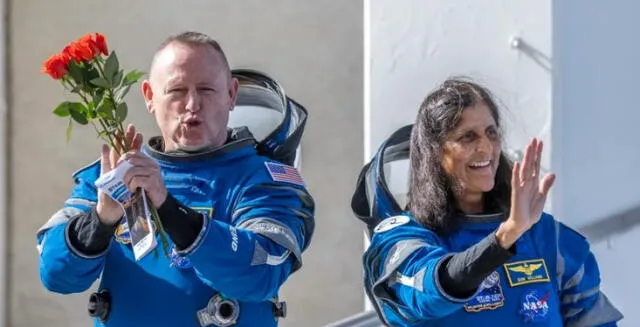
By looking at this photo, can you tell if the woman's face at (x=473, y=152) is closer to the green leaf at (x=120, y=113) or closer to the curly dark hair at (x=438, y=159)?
the curly dark hair at (x=438, y=159)

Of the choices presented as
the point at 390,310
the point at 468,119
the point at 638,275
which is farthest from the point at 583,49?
the point at 390,310

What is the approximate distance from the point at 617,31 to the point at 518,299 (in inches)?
63.4

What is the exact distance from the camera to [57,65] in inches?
69.2

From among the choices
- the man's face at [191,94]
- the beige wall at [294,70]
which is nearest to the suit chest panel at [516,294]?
the man's face at [191,94]

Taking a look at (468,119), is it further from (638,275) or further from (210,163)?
(638,275)

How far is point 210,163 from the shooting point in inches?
78.5

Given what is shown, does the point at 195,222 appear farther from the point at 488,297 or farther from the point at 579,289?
the point at 579,289

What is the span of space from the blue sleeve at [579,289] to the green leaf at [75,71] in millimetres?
1097

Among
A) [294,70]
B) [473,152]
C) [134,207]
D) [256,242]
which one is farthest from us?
[294,70]

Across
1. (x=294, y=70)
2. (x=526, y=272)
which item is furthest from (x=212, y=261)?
(x=294, y=70)

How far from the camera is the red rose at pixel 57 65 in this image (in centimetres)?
175

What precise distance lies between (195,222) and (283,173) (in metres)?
0.34

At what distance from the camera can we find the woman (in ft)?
6.61

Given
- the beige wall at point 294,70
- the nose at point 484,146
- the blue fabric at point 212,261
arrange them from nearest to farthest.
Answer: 1. the blue fabric at point 212,261
2. the nose at point 484,146
3. the beige wall at point 294,70
